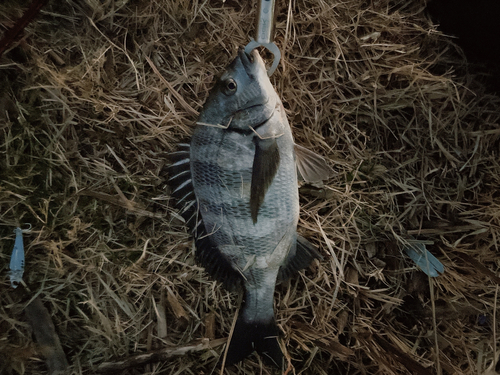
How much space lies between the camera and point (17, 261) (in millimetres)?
2086

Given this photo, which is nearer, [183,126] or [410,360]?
[410,360]

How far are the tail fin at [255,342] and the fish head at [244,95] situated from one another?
4.15 feet

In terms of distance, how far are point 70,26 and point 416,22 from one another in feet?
7.81

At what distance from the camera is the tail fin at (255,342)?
6.57ft

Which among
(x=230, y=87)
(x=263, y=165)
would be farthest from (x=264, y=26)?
(x=263, y=165)

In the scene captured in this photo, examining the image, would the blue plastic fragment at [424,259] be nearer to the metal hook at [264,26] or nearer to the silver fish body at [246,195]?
the silver fish body at [246,195]

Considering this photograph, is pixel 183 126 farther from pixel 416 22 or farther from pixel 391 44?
pixel 416 22

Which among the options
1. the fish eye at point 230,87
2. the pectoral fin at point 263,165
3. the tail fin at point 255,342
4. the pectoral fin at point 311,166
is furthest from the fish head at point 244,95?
the tail fin at point 255,342

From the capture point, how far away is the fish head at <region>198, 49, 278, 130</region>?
5.43 feet

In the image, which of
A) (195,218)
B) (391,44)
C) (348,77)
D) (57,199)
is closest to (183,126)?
(195,218)

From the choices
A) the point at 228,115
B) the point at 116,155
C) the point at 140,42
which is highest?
the point at 140,42

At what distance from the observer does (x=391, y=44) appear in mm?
2096

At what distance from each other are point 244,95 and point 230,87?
9cm

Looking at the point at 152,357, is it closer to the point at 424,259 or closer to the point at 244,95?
the point at 244,95
